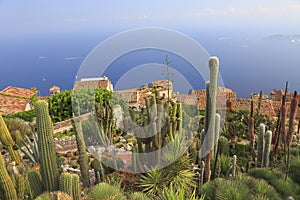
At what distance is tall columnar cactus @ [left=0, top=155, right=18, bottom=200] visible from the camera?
12.3 ft

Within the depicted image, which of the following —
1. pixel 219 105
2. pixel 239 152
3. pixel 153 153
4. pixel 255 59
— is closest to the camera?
pixel 153 153

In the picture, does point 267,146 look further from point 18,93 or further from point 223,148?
point 18,93

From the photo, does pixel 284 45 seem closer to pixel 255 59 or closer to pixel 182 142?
pixel 255 59

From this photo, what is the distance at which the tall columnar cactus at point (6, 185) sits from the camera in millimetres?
3739

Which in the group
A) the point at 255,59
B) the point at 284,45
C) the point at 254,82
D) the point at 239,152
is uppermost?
the point at 284,45

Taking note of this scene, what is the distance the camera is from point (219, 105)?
7.69m

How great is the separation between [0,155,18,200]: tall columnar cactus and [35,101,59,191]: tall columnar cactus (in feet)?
1.42

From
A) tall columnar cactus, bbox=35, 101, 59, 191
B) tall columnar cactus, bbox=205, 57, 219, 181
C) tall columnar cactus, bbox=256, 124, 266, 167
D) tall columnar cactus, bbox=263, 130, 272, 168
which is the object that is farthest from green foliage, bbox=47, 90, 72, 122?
tall columnar cactus, bbox=263, 130, 272, 168

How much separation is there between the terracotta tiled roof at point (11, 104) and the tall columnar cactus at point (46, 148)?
10.7m

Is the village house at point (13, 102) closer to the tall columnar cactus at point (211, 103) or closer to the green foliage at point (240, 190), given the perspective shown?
the tall columnar cactus at point (211, 103)

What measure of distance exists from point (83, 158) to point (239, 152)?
428 cm

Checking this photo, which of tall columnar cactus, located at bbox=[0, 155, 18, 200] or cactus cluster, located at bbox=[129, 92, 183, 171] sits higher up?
cactus cluster, located at bbox=[129, 92, 183, 171]

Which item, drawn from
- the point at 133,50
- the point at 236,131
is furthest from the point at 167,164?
the point at 236,131

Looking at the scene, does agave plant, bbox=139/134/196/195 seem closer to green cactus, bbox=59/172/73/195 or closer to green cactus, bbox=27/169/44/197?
→ green cactus, bbox=59/172/73/195
